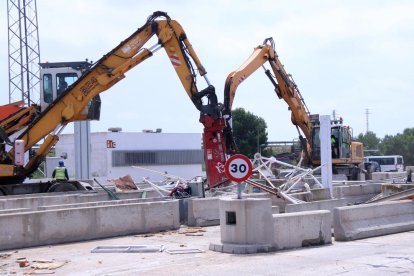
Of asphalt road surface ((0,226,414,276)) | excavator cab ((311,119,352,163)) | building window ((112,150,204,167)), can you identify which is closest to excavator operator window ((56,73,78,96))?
asphalt road surface ((0,226,414,276))

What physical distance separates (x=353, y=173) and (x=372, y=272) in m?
25.1

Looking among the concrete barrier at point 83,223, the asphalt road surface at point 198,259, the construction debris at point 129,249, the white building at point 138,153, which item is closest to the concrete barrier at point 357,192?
the asphalt road surface at point 198,259

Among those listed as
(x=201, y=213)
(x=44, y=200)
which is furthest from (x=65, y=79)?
(x=201, y=213)

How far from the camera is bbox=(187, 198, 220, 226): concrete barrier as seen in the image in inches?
682

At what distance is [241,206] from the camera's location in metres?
12.5

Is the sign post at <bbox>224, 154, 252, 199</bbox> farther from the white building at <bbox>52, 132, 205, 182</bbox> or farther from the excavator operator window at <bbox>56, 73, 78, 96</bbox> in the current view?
the white building at <bbox>52, 132, 205, 182</bbox>

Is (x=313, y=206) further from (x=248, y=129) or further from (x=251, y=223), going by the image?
(x=248, y=129)

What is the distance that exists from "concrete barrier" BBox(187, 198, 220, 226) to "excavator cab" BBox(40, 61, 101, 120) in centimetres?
991

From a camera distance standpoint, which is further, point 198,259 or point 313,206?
point 313,206

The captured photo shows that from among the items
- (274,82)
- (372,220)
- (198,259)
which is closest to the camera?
(198,259)

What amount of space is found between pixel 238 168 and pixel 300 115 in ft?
65.0

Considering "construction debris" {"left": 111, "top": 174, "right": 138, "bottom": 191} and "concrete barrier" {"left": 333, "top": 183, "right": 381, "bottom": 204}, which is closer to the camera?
"concrete barrier" {"left": 333, "top": 183, "right": 381, "bottom": 204}

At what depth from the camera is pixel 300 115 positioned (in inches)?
1264

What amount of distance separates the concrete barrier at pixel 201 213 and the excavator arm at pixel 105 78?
21.4ft
